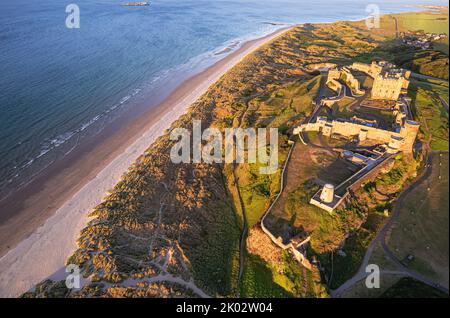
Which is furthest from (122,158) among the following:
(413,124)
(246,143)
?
(413,124)

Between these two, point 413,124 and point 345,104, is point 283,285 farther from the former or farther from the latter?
point 345,104

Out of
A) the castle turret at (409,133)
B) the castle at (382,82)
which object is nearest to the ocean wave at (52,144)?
the castle at (382,82)

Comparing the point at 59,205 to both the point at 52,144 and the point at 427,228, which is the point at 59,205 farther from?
the point at 427,228

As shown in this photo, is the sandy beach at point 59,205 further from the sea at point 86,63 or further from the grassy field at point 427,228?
the grassy field at point 427,228

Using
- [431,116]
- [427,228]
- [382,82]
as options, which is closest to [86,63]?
[382,82]

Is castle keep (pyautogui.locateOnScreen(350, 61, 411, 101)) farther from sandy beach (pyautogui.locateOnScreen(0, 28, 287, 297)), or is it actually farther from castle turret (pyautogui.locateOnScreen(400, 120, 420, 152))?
sandy beach (pyautogui.locateOnScreen(0, 28, 287, 297))

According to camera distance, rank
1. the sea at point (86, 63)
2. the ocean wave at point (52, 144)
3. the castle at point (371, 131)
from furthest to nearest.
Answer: the sea at point (86, 63) < the ocean wave at point (52, 144) < the castle at point (371, 131)
